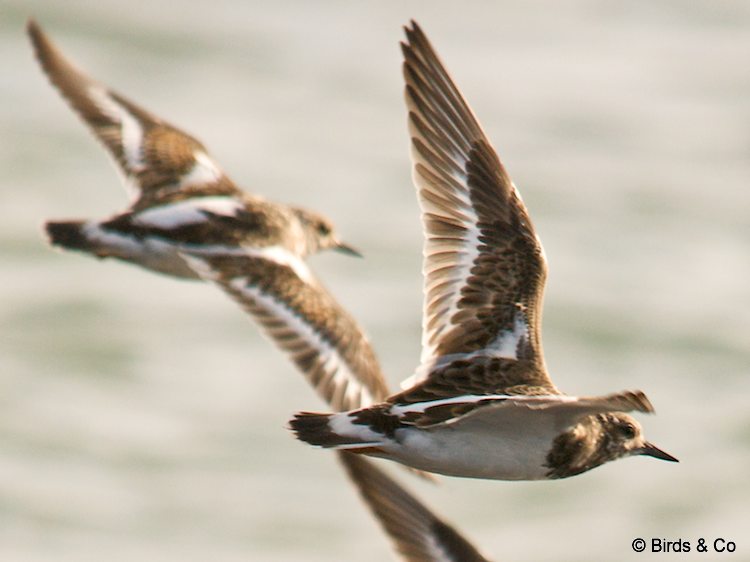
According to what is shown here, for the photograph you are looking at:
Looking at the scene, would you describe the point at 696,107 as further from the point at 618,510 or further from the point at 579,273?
the point at 618,510

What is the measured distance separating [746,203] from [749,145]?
1.43 meters

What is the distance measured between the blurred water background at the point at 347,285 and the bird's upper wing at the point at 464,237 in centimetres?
724

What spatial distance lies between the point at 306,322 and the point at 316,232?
1.70 m

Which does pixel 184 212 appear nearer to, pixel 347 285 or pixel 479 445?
pixel 479 445

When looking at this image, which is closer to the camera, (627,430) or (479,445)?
(479,445)

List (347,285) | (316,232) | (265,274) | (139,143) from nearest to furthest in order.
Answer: (265,274) < (139,143) < (316,232) < (347,285)

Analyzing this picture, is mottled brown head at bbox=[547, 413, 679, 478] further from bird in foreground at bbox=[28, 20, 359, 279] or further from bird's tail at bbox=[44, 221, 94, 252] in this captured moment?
bird's tail at bbox=[44, 221, 94, 252]

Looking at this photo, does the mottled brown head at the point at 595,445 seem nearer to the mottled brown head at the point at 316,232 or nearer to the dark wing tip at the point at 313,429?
the dark wing tip at the point at 313,429

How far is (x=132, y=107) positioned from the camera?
8148mm

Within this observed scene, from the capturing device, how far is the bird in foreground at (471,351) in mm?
4957

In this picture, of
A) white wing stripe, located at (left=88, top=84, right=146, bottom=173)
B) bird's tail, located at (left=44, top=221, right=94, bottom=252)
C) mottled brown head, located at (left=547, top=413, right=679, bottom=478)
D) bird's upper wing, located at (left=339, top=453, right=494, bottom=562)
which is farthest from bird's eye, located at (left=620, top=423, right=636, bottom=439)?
white wing stripe, located at (left=88, top=84, right=146, bottom=173)

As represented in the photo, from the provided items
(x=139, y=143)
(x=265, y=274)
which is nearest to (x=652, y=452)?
(x=265, y=274)

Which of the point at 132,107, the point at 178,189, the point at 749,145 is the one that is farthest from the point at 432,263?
the point at 749,145

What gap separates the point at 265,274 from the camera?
6.95 m
